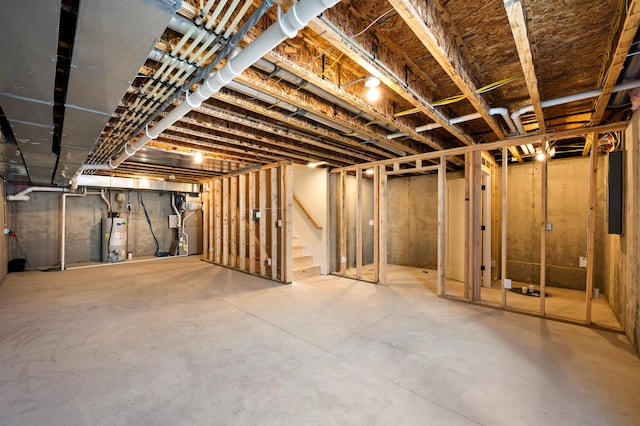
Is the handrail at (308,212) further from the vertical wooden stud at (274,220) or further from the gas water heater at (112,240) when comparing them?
the gas water heater at (112,240)

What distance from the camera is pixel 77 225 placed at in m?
6.91

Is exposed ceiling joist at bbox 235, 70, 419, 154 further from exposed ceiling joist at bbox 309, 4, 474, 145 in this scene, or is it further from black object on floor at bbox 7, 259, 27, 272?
black object on floor at bbox 7, 259, 27, 272

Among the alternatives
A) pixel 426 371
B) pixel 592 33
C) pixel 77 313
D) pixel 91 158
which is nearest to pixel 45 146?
pixel 91 158

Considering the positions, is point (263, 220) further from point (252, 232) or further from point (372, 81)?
point (372, 81)

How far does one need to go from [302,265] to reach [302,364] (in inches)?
132

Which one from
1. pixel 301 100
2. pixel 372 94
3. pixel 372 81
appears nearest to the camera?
pixel 372 81

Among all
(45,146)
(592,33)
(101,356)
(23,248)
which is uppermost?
(592,33)

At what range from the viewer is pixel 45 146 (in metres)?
2.83

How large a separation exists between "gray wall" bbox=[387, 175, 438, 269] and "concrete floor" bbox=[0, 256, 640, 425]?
2.65 m

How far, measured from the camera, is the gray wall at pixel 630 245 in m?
2.48

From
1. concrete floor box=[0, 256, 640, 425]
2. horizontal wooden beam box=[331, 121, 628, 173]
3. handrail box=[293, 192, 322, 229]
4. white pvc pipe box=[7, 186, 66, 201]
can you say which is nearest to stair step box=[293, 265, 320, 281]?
handrail box=[293, 192, 322, 229]

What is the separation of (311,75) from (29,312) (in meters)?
4.67

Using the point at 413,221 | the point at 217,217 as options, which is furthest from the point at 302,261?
the point at 413,221

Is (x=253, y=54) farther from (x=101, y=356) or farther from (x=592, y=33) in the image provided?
(x=101, y=356)
